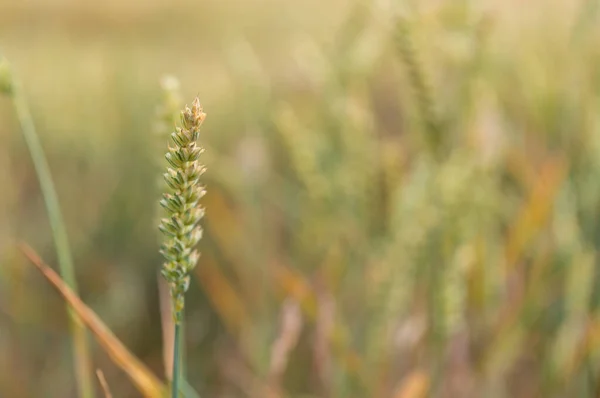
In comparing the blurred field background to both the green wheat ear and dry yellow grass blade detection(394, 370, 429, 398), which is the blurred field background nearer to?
dry yellow grass blade detection(394, 370, 429, 398)

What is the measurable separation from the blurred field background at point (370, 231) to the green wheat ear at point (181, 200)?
23 centimetres

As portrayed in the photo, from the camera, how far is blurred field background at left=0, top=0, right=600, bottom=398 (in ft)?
2.14

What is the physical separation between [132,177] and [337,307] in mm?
608

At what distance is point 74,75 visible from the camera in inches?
64.1

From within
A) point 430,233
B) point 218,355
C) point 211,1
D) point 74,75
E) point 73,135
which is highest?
point 211,1

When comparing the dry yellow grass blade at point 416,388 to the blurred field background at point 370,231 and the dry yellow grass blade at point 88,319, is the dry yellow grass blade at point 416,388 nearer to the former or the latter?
the blurred field background at point 370,231

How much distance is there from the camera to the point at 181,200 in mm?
258

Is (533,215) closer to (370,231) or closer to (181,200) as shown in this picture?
(370,231)

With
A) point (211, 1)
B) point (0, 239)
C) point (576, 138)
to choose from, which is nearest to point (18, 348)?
point (0, 239)

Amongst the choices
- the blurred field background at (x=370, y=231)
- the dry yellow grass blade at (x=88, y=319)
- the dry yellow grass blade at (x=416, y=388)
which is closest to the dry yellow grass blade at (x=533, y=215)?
the blurred field background at (x=370, y=231)

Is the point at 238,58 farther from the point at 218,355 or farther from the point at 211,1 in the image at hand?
the point at 211,1

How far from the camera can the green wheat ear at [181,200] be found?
25cm

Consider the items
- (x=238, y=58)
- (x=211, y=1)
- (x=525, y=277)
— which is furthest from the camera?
(x=211, y=1)

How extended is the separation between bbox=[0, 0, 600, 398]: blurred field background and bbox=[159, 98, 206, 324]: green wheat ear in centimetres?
23
